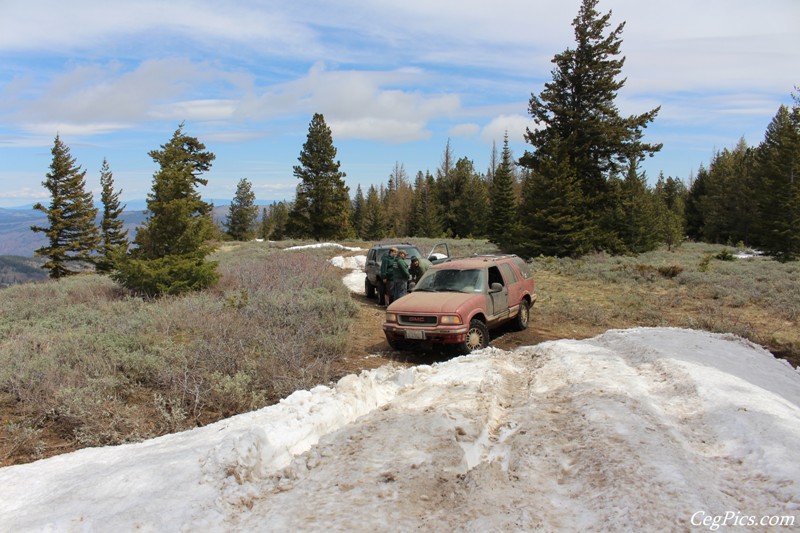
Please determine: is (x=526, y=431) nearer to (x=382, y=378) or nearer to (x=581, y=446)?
(x=581, y=446)

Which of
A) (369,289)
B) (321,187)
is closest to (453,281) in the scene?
(369,289)

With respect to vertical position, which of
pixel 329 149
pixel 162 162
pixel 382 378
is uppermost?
pixel 329 149

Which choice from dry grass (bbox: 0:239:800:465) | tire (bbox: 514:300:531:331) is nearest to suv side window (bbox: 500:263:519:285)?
tire (bbox: 514:300:531:331)

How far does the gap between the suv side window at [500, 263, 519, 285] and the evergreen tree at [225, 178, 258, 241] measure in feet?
207

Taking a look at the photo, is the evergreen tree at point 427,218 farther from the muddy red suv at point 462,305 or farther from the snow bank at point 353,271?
the muddy red suv at point 462,305

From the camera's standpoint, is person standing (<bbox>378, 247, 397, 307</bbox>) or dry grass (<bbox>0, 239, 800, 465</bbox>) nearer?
dry grass (<bbox>0, 239, 800, 465</bbox>)

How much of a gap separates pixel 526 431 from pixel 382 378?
2.65 m

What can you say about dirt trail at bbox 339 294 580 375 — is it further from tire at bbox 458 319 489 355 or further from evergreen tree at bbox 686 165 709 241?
evergreen tree at bbox 686 165 709 241

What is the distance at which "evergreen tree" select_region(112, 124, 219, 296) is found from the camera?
13102mm

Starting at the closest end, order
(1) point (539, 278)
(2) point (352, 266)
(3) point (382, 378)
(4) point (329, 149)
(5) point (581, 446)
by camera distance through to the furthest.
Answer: (5) point (581, 446) < (3) point (382, 378) < (1) point (539, 278) < (2) point (352, 266) < (4) point (329, 149)

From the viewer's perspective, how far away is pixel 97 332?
352 inches

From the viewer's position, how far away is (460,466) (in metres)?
3.96

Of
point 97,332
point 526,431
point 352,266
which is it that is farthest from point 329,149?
point 526,431

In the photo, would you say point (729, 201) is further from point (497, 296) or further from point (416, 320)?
point (416, 320)
